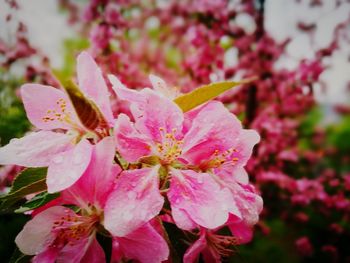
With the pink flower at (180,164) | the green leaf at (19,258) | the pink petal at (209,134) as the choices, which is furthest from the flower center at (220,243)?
the green leaf at (19,258)

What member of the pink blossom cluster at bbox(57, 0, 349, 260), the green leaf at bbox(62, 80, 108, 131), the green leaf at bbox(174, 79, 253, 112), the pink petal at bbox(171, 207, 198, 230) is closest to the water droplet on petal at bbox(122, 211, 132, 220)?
the pink petal at bbox(171, 207, 198, 230)

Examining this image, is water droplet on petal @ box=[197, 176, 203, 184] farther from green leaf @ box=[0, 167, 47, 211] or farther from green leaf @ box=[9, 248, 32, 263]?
green leaf @ box=[9, 248, 32, 263]

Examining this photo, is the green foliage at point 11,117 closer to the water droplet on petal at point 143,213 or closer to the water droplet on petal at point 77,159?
the water droplet on petal at point 77,159

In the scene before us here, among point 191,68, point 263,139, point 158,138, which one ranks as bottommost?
point 263,139

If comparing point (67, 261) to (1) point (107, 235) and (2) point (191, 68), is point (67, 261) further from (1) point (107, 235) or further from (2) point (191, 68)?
(2) point (191, 68)

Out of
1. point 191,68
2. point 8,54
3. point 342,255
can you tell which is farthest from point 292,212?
point 8,54

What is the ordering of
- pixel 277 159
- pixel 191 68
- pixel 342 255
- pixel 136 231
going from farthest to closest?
pixel 342 255, pixel 277 159, pixel 191 68, pixel 136 231

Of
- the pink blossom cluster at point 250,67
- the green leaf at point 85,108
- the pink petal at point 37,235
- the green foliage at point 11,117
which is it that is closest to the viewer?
the green leaf at point 85,108
